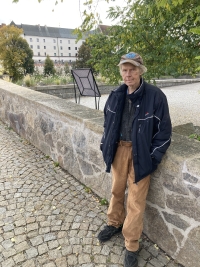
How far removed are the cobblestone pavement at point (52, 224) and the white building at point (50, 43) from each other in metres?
82.0

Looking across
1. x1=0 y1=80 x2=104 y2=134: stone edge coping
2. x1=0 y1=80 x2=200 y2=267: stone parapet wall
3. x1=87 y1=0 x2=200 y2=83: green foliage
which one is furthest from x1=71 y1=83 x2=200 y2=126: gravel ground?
x1=0 y1=80 x2=200 y2=267: stone parapet wall

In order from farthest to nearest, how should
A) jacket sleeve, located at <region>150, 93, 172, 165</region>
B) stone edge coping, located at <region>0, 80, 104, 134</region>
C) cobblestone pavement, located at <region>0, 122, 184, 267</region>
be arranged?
stone edge coping, located at <region>0, 80, 104, 134</region>, cobblestone pavement, located at <region>0, 122, 184, 267</region>, jacket sleeve, located at <region>150, 93, 172, 165</region>

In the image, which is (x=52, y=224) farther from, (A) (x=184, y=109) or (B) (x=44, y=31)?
(B) (x=44, y=31)

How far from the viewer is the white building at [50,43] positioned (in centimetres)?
8069

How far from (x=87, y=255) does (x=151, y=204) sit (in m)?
0.82

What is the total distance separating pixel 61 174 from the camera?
386cm

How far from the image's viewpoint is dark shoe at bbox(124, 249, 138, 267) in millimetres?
2125

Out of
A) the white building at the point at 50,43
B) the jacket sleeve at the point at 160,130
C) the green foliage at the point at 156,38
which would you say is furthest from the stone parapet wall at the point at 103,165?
the white building at the point at 50,43

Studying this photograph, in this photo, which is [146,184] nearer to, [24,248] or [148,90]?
[148,90]

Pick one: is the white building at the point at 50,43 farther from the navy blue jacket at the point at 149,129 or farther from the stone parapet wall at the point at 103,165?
the navy blue jacket at the point at 149,129

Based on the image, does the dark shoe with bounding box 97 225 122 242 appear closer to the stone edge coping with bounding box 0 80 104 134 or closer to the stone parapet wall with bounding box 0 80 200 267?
the stone parapet wall with bounding box 0 80 200 267

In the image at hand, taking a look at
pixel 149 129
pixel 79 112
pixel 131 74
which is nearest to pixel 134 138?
pixel 149 129

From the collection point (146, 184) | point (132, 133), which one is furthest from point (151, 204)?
point (132, 133)

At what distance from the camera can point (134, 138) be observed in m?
2.00
